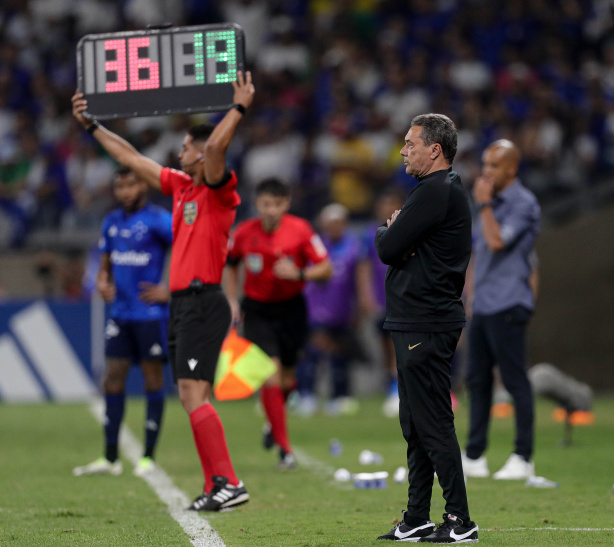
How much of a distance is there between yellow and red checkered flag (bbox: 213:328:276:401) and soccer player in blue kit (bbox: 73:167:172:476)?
0.56 m

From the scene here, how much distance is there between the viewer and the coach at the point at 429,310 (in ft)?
16.8

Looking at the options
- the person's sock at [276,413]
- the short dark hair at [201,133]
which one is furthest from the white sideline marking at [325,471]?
the short dark hair at [201,133]

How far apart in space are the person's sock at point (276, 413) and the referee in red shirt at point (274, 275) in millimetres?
25

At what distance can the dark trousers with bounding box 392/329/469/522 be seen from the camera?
5.10 metres

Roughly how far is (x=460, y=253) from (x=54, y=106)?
15.9 m

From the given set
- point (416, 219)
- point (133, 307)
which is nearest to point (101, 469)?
point (133, 307)

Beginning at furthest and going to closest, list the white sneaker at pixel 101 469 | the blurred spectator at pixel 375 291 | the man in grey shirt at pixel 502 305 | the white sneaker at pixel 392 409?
the blurred spectator at pixel 375 291
the white sneaker at pixel 392 409
the white sneaker at pixel 101 469
the man in grey shirt at pixel 502 305

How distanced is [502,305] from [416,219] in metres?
2.98

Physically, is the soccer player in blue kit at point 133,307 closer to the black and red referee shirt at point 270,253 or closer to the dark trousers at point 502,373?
the black and red referee shirt at point 270,253

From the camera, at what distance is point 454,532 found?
16.5ft

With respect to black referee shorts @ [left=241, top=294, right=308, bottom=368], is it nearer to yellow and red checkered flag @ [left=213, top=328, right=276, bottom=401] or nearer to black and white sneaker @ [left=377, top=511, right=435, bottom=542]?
yellow and red checkered flag @ [left=213, top=328, right=276, bottom=401]

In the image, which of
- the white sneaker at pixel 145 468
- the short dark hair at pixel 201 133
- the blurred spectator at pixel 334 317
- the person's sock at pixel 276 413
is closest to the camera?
the short dark hair at pixel 201 133

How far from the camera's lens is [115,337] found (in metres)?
8.45

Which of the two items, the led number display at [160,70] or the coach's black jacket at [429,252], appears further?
the led number display at [160,70]
